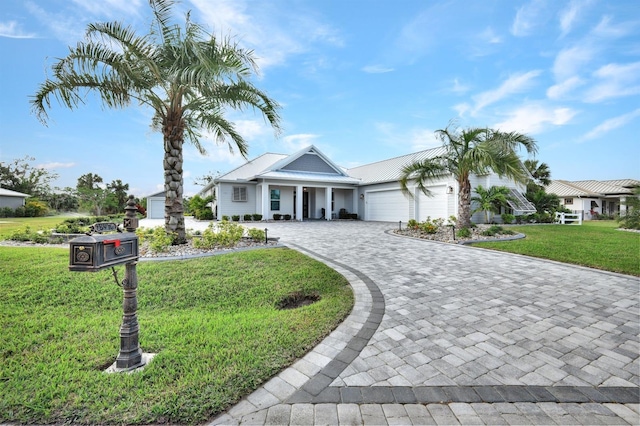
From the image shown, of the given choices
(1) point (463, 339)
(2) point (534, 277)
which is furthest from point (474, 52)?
(1) point (463, 339)

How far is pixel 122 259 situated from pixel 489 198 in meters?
17.1

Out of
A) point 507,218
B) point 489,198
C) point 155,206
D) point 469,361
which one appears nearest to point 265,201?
point 489,198

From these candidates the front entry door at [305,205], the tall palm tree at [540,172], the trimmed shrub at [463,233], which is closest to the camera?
the trimmed shrub at [463,233]

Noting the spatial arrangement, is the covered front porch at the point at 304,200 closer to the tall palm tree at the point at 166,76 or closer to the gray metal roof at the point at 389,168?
the gray metal roof at the point at 389,168

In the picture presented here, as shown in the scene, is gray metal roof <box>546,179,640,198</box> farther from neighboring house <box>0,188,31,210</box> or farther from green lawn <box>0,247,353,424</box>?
neighboring house <box>0,188,31,210</box>

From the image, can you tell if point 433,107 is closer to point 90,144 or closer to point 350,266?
point 350,266

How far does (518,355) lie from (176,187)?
25.7ft

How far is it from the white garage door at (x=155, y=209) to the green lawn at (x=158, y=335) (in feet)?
80.4

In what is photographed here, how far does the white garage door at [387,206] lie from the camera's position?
1847cm

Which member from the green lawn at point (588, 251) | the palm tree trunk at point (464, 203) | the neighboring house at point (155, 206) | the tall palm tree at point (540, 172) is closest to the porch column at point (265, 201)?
the palm tree trunk at point (464, 203)

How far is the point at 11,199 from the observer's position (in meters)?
27.6

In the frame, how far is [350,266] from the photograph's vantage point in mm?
6246

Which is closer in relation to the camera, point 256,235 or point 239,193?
point 256,235

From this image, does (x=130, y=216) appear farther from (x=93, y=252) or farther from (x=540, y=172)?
(x=540, y=172)
